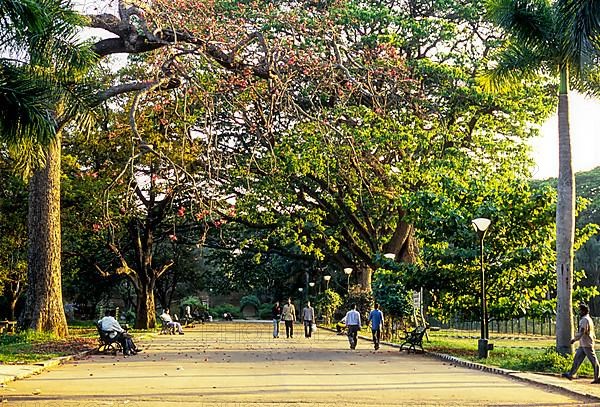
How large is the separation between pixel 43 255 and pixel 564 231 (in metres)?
15.4

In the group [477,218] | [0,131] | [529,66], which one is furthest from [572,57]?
[0,131]

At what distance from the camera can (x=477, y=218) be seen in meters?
24.5

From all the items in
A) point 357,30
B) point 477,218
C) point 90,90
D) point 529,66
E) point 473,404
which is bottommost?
point 473,404

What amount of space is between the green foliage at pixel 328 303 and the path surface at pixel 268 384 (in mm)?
31228

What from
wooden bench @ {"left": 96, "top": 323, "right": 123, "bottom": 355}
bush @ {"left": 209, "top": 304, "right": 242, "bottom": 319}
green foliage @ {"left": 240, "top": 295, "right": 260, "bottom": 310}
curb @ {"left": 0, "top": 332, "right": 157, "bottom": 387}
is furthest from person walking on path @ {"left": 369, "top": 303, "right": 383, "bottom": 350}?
green foliage @ {"left": 240, "top": 295, "right": 260, "bottom": 310}

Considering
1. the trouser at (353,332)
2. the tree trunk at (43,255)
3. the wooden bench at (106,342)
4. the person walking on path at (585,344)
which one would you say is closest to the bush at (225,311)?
the trouser at (353,332)

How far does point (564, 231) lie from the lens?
20375 mm

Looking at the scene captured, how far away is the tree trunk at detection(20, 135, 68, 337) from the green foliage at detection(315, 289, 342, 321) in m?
30.1

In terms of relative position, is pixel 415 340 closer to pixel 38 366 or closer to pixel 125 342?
pixel 125 342

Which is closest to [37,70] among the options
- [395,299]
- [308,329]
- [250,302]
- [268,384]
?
[268,384]

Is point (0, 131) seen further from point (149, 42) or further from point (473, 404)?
point (473, 404)

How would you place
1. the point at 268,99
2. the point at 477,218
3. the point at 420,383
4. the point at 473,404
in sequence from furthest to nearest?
1. the point at 477,218
2. the point at 268,99
3. the point at 420,383
4. the point at 473,404

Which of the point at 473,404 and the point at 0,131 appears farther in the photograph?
the point at 0,131

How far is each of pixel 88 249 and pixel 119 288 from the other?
136 ft
